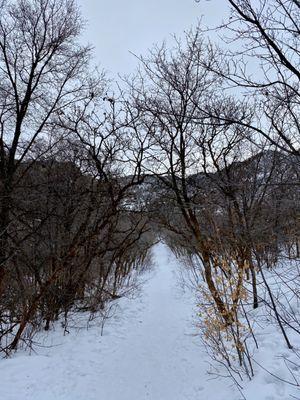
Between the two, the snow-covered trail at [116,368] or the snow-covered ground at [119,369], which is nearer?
the snow-covered ground at [119,369]

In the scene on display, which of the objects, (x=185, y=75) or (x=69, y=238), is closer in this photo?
(x=185, y=75)

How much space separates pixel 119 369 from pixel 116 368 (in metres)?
0.08

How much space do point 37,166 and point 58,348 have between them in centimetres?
439

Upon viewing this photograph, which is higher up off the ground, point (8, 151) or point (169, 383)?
point (8, 151)

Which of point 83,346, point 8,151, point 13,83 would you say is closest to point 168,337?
→ point 83,346

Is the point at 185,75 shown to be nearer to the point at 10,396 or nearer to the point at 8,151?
the point at 8,151

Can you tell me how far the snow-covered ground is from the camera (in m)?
5.05

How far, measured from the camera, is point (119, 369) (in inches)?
250

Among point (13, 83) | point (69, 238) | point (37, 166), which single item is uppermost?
point (13, 83)

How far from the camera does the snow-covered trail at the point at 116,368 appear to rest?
5.16 metres

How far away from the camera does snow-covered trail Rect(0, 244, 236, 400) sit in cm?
516

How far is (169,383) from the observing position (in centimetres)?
563

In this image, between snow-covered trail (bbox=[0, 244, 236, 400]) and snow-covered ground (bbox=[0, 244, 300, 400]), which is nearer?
snow-covered ground (bbox=[0, 244, 300, 400])

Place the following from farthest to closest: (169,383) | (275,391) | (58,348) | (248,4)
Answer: (58,348)
(169,383)
(275,391)
(248,4)
